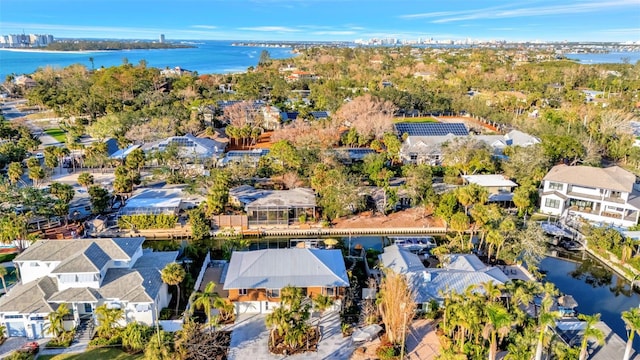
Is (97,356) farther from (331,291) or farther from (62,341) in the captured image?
(331,291)

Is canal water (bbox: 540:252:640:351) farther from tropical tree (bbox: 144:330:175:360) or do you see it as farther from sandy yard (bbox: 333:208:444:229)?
tropical tree (bbox: 144:330:175:360)

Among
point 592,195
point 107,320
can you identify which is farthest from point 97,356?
point 592,195

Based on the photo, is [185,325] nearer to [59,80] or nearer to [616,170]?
[616,170]

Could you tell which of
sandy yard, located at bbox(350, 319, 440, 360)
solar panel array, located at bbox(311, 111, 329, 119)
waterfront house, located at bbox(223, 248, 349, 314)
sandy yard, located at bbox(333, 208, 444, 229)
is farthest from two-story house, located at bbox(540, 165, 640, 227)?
solar panel array, located at bbox(311, 111, 329, 119)

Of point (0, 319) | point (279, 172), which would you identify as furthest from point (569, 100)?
point (0, 319)

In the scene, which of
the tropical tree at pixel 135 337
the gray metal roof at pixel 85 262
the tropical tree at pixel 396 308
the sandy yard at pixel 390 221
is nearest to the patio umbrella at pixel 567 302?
the tropical tree at pixel 396 308

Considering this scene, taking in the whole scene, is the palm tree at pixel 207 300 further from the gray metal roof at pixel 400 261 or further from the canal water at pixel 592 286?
the canal water at pixel 592 286
